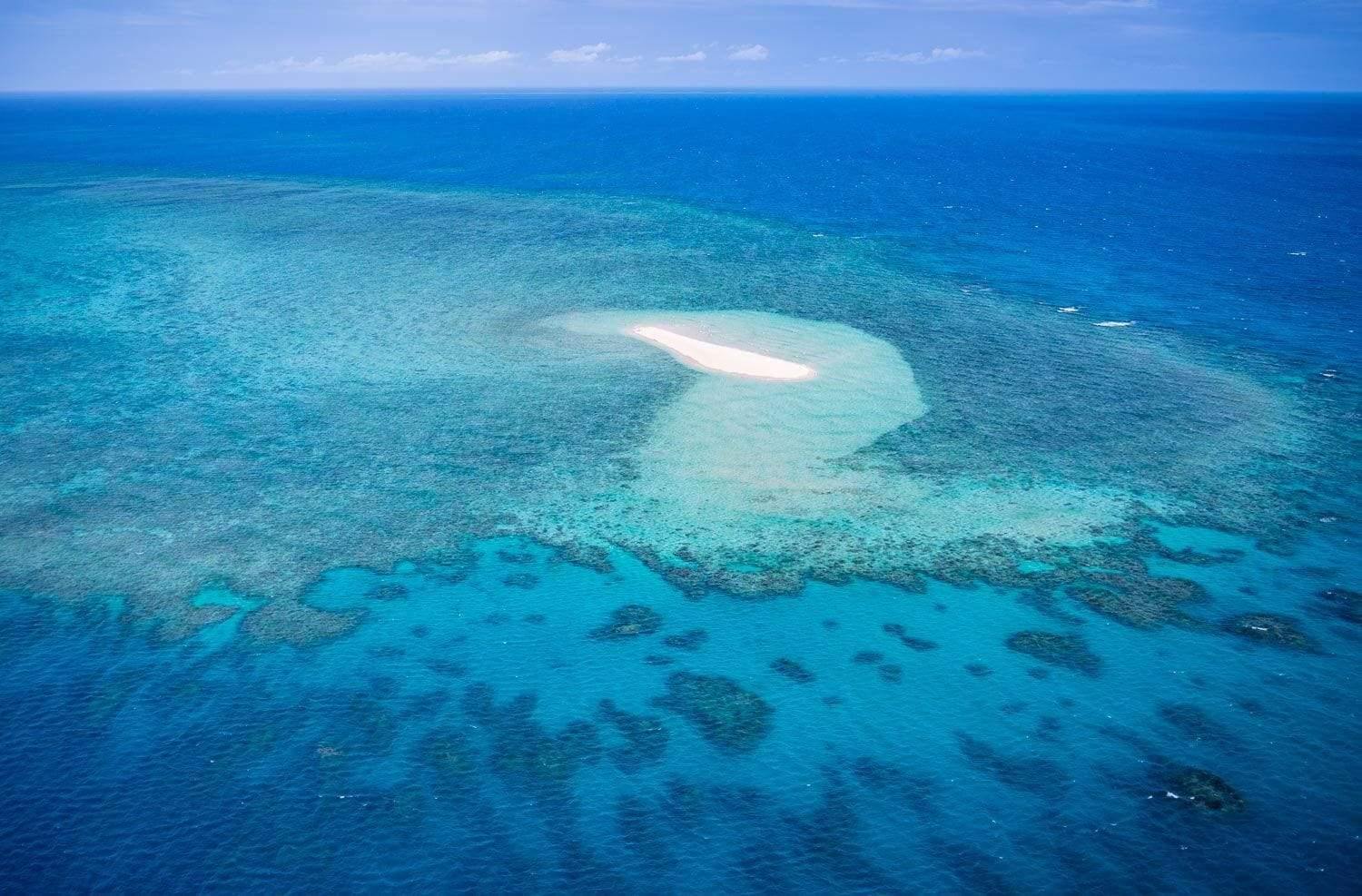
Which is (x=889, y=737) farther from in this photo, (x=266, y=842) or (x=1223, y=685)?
(x=266, y=842)

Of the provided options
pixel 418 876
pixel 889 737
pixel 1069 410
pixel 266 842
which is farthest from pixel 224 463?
pixel 1069 410

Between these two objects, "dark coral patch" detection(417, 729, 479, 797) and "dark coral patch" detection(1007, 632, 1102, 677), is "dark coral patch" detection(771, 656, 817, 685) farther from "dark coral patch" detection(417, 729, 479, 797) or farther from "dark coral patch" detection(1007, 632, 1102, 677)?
"dark coral patch" detection(417, 729, 479, 797)

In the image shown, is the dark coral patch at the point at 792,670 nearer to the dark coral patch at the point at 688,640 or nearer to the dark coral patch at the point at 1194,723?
the dark coral patch at the point at 688,640

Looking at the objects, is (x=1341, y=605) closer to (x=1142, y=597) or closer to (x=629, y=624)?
(x=1142, y=597)

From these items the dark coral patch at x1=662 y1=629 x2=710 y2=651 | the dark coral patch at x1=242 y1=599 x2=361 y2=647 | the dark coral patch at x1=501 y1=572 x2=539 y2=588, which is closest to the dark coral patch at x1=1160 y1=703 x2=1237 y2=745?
the dark coral patch at x1=662 y1=629 x2=710 y2=651

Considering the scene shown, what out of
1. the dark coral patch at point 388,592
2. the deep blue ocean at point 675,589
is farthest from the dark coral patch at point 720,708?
the dark coral patch at point 388,592

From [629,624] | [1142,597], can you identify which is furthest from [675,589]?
[1142,597]
